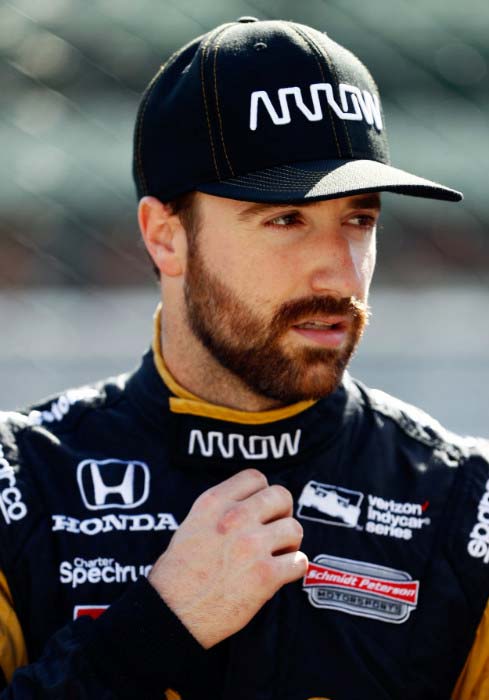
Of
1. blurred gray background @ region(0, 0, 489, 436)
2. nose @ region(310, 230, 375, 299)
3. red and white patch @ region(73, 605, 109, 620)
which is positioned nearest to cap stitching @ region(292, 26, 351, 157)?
nose @ region(310, 230, 375, 299)

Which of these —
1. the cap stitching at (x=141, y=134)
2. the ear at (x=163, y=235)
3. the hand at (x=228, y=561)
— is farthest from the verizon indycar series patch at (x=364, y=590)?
the cap stitching at (x=141, y=134)

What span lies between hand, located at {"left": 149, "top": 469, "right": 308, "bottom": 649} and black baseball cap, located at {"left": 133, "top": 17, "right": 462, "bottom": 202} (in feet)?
1.13

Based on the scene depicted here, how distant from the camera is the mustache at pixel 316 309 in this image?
1281 millimetres

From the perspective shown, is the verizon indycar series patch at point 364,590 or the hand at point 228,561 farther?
the verizon indycar series patch at point 364,590

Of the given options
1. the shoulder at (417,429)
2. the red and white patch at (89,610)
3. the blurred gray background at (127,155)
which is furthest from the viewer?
the blurred gray background at (127,155)

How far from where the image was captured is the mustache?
4.20ft

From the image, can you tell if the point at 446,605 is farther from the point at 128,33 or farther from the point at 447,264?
the point at 128,33

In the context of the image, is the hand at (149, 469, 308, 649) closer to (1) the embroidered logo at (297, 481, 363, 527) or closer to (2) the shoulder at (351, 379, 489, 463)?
(1) the embroidered logo at (297, 481, 363, 527)

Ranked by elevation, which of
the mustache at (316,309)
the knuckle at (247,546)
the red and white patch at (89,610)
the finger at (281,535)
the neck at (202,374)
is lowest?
the red and white patch at (89,610)

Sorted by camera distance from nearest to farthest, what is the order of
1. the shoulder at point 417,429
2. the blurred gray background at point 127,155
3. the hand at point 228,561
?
the hand at point 228,561, the shoulder at point 417,429, the blurred gray background at point 127,155

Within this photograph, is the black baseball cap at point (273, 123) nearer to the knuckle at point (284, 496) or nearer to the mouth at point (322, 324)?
the mouth at point (322, 324)

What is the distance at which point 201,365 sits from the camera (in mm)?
1403

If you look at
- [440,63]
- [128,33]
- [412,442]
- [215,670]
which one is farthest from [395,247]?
[215,670]

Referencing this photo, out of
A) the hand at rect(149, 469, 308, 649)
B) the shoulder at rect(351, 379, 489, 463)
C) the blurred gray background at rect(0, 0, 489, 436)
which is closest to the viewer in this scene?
the hand at rect(149, 469, 308, 649)
